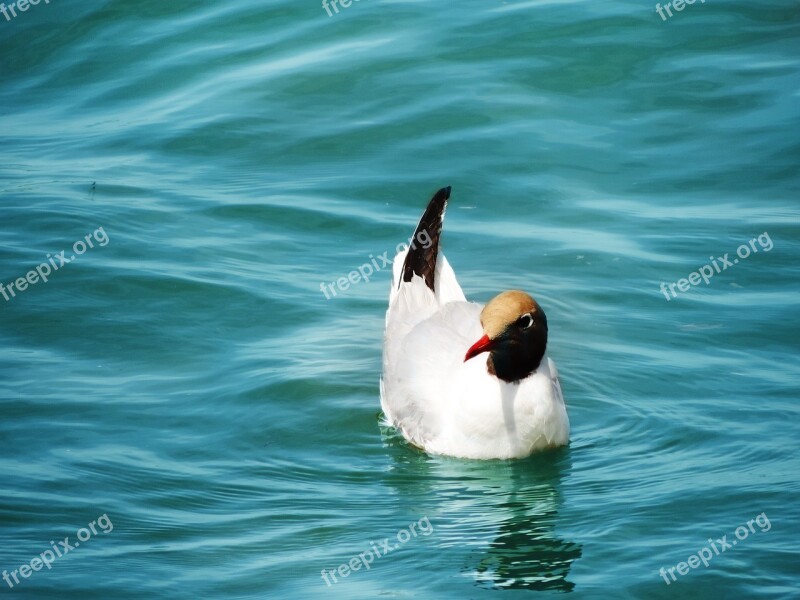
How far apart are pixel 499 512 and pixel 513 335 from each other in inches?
40.6

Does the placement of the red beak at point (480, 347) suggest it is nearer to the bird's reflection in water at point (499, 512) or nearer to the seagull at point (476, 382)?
the seagull at point (476, 382)

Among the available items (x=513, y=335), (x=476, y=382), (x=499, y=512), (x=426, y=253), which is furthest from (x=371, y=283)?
(x=499, y=512)

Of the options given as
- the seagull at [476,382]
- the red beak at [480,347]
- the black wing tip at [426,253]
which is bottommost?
the seagull at [476,382]

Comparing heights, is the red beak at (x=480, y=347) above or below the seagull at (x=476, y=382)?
above

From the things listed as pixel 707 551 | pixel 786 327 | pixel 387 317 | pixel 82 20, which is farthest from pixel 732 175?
pixel 82 20

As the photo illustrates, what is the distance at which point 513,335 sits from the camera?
25.3 feet

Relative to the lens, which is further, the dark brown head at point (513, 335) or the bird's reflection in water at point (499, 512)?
the dark brown head at point (513, 335)

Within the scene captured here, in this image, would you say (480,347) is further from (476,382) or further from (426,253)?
(426,253)

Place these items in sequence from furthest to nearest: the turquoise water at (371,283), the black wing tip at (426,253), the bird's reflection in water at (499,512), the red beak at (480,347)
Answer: the black wing tip at (426,253), the red beak at (480,347), the turquoise water at (371,283), the bird's reflection in water at (499,512)

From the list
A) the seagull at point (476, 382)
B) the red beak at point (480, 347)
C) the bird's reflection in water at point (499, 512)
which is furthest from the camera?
the seagull at point (476, 382)

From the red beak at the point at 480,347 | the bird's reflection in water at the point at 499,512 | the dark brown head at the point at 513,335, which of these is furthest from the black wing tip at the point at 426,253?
the red beak at the point at 480,347

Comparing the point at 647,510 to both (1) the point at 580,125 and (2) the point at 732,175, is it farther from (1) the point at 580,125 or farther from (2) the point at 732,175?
(1) the point at 580,125

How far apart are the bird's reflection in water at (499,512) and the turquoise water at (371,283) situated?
22mm

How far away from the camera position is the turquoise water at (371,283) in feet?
23.4
